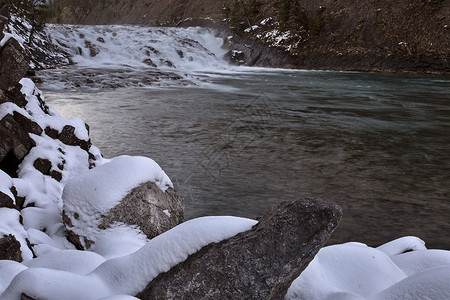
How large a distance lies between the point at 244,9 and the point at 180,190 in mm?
31978

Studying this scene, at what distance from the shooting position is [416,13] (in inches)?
1029

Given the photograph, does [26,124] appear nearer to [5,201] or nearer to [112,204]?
[5,201]

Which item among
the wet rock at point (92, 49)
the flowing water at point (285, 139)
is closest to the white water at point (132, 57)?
the wet rock at point (92, 49)

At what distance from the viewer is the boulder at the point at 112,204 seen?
337 cm

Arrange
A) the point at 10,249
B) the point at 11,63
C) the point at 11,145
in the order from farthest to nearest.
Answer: the point at 11,63 → the point at 11,145 → the point at 10,249

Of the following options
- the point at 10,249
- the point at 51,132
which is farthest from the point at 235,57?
the point at 10,249

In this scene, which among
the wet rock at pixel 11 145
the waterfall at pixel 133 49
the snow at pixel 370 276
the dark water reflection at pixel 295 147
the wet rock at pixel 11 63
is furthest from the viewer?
the waterfall at pixel 133 49

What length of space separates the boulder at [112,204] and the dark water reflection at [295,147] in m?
1.00

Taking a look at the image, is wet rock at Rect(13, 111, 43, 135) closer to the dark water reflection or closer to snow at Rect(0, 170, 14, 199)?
snow at Rect(0, 170, 14, 199)

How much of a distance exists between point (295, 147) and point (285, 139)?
611 mm

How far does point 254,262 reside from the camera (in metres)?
2.12

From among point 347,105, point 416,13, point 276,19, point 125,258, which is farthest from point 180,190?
point 276,19

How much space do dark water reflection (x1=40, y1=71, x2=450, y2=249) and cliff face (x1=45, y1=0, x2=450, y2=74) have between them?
10981 millimetres

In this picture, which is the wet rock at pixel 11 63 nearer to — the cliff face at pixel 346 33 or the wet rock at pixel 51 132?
the wet rock at pixel 51 132
